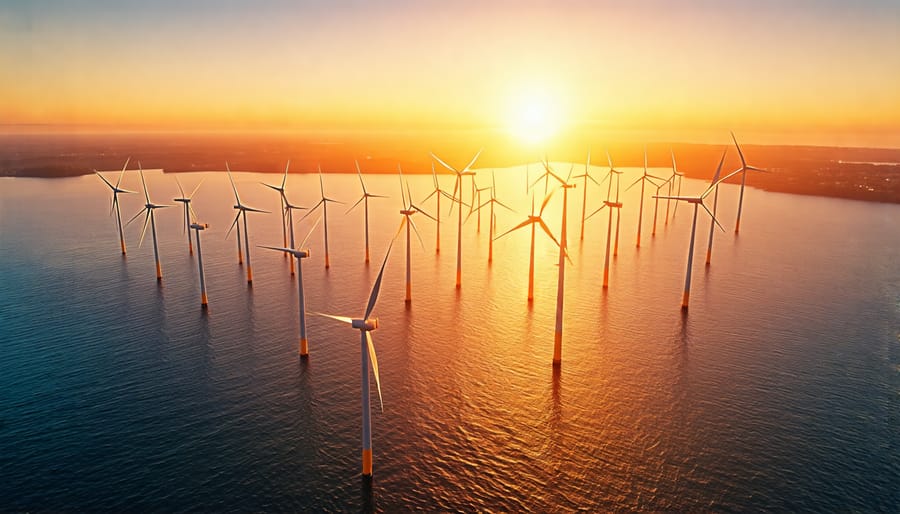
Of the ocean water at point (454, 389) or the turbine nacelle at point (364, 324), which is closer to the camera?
the ocean water at point (454, 389)

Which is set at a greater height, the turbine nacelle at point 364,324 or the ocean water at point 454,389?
the turbine nacelle at point 364,324

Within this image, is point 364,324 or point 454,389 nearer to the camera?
point 364,324

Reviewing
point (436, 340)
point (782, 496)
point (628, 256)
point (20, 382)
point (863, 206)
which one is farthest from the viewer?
point (863, 206)

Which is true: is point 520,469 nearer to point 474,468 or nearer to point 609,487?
point 474,468

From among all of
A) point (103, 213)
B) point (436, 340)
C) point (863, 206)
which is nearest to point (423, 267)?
point (436, 340)

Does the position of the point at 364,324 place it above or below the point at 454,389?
above

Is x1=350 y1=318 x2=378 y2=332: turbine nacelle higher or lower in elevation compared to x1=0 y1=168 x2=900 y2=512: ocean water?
higher

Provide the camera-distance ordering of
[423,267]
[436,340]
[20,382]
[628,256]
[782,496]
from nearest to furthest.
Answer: [782,496] → [20,382] → [436,340] → [423,267] → [628,256]

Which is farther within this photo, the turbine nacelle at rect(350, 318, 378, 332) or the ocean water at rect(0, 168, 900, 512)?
the turbine nacelle at rect(350, 318, 378, 332)
